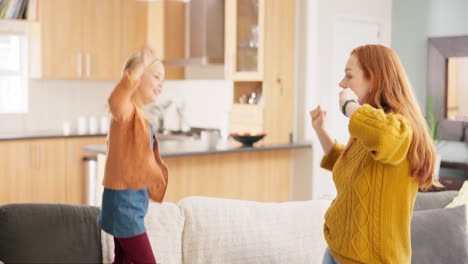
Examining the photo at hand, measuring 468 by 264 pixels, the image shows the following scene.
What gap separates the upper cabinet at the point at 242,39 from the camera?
517 cm

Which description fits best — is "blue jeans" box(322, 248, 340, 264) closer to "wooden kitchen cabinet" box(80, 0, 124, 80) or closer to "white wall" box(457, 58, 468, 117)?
"white wall" box(457, 58, 468, 117)

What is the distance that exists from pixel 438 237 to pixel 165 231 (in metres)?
1.20

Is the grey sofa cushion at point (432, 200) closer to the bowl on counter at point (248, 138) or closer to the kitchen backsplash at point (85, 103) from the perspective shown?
the bowl on counter at point (248, 138)

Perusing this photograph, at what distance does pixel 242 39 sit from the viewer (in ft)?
17.4

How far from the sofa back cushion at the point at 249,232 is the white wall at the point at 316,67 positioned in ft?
7.40

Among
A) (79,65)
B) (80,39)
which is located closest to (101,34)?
(80,39)

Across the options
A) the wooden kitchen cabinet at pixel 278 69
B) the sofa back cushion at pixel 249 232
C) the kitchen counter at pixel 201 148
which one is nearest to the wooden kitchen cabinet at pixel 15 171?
the kitchen counter at pixel 201 148

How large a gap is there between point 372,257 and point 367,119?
420mm

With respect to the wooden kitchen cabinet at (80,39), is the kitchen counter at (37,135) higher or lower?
lower

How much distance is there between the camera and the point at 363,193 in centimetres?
191

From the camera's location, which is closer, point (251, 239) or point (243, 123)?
point (251, 239)

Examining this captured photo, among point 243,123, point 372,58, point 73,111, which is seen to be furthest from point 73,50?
point 372,58

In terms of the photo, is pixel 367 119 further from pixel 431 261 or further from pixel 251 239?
pixel 431 261

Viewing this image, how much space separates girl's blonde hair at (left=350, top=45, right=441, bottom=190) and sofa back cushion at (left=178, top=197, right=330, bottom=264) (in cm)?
86
